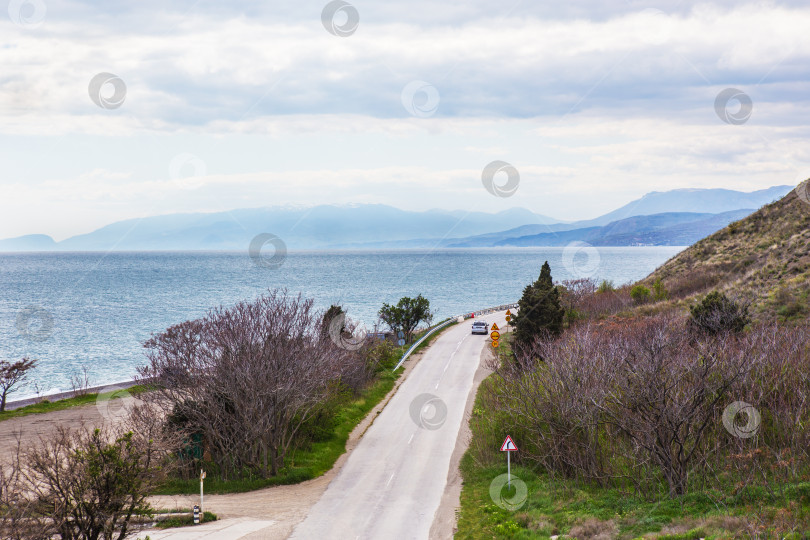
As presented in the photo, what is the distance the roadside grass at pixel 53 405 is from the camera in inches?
1772

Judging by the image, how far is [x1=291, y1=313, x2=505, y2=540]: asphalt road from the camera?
2306 centimetres

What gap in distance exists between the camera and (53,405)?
47375 millimetres

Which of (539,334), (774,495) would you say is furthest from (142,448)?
(539,334)

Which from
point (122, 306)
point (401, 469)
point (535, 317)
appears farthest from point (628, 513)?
point (122, 306)

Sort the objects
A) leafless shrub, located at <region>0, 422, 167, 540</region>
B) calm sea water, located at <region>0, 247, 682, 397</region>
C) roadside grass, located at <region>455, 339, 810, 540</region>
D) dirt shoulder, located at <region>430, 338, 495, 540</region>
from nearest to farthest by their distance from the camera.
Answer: leafless shrub, located at <region>0, 422, 167, 540</region>, roadside grass, located at <region>455, 339, 810, 540</region>, dirt shoulder, located at <region>430, 338, 495, 540</region>, calm sea water, located at <region>0, 247, 682, 397</region>

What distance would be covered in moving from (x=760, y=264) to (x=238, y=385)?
5271cm

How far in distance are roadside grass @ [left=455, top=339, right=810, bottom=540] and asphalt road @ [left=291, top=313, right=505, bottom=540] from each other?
222 cm

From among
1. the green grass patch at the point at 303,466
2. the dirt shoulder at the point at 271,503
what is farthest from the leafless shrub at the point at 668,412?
the green grass patch at the point at 303,466

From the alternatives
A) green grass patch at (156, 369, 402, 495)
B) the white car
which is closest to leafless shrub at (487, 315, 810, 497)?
green grass patch at (156, 369, 402, 495)

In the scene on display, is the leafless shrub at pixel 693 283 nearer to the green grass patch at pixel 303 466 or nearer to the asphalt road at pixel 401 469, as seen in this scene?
the asphalt road at pixel 401 469

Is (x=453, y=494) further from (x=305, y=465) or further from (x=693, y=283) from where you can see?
(x=693, y=283)

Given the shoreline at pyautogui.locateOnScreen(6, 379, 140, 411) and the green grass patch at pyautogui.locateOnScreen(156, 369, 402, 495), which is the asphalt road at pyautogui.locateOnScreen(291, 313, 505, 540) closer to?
the green grass patch at pyautogui.locateOnScreen(156, 369, 402, 495)

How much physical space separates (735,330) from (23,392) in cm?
6182

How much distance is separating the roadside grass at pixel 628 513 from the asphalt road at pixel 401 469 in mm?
2218
